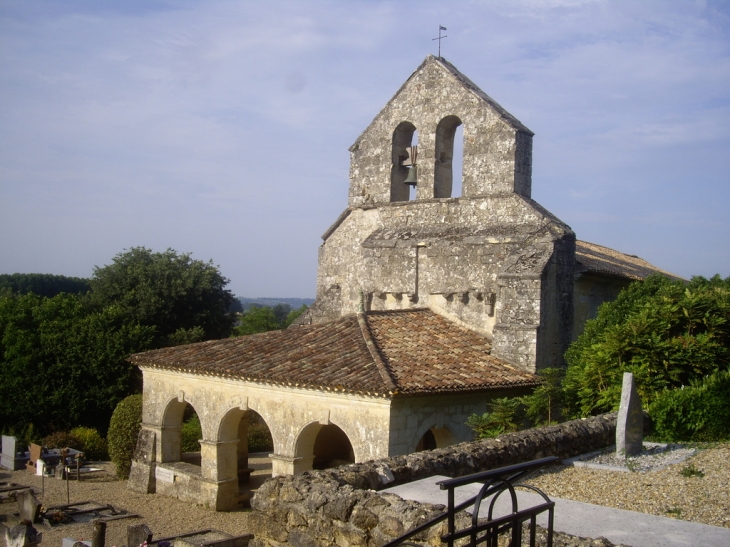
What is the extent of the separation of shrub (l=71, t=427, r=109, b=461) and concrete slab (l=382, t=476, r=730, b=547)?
16.7 m

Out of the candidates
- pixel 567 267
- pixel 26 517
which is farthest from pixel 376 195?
pixel 26 517

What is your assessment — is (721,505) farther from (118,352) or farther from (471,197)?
(118,352)

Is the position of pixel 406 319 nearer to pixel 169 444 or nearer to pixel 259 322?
pixel 169 444

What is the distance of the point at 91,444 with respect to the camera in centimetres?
2155

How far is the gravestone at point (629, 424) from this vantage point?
976cm

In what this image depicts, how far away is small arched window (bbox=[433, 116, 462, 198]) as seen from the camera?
15.8 meters

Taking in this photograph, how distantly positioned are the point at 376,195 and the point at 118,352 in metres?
11.0

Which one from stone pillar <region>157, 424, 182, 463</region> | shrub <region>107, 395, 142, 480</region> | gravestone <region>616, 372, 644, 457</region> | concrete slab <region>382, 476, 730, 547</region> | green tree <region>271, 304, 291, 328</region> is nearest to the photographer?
concrete slab <region>382, 476, 730, 547</region>

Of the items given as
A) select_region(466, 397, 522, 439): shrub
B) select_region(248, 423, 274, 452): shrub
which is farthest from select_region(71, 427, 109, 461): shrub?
select_region(466, 397, 522, 439): shrub

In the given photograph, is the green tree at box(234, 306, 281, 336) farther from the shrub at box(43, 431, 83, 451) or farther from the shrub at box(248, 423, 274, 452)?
the shrub at box(43, 431, 83, 451)

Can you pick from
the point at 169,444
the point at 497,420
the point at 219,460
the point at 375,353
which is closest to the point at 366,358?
the point at 375,353

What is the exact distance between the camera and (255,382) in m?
13.7

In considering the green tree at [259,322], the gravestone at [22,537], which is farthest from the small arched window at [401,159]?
the green tree at [259,322]

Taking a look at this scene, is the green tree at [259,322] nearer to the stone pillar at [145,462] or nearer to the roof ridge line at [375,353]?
the stone pillar at [145,462]
